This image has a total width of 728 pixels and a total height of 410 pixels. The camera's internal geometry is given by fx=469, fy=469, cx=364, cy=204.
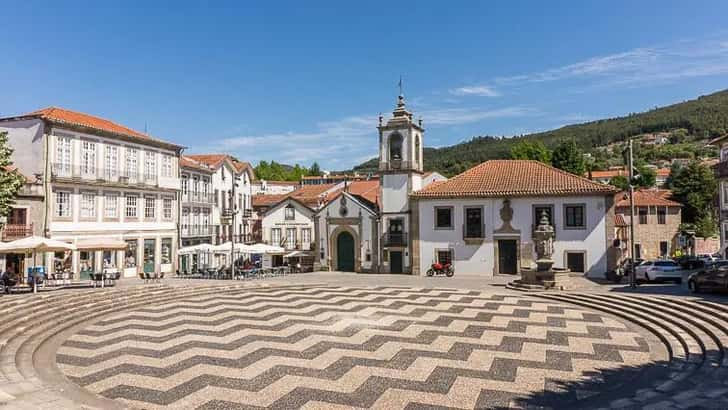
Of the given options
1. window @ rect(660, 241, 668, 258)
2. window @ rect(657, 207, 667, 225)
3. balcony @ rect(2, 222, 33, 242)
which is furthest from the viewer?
window @ rect(660, 241, 668, 258)

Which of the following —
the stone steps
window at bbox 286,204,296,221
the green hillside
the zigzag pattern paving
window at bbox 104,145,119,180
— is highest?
the green hillside

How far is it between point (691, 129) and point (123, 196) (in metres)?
174

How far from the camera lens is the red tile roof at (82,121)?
88.0 ft

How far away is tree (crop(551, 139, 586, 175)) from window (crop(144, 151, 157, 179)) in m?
42.7

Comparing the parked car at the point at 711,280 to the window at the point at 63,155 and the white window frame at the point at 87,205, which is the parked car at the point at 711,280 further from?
the window at the point at 63,155

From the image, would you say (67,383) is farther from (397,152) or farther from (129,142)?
(397,152)

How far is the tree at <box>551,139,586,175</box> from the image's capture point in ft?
175

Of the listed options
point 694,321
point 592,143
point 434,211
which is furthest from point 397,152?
point 592,143

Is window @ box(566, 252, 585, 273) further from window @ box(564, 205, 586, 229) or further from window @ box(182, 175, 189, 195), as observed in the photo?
window @ box(182, 175, 189, 195)

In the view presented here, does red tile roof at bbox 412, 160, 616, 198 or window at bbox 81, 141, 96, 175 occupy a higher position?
window at bbox 81, 141, 96, 175

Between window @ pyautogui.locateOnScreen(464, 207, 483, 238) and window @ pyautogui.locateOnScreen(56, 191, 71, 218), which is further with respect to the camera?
window @ pyautogui.locateOnScreen(464, 207, 483, 238)

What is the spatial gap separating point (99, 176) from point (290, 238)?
1502 centimetres

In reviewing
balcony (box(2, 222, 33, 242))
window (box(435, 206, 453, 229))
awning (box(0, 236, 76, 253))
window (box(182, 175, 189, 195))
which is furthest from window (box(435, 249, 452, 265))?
balcony (box(2, 222, 33, 242))

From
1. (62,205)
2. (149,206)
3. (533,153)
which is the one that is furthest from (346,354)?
(533,153)
